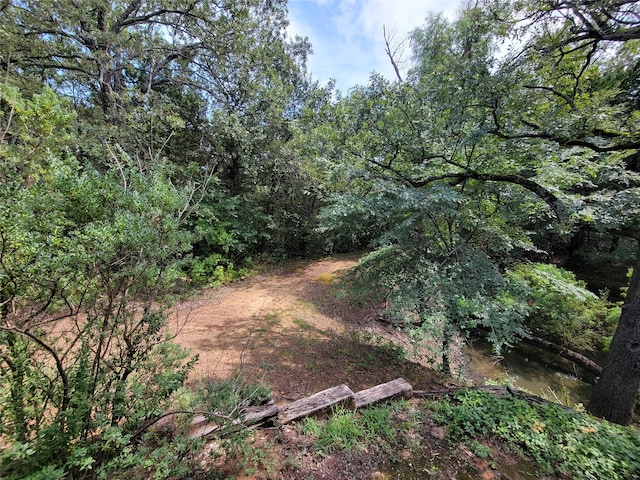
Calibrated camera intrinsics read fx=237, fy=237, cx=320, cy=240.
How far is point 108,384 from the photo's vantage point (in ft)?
4.88

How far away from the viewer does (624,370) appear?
3.32m

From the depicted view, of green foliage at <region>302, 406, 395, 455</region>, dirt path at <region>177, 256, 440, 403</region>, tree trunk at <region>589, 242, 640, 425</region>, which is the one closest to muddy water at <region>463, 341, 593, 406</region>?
tree trunk at <region>589, 242, 640, 425</region>

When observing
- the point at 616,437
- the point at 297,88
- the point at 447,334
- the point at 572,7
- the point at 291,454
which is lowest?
the point at 616,437

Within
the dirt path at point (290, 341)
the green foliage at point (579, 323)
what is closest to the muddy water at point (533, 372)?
the green foliage at point (579, 323)

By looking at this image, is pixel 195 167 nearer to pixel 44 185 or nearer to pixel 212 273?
pixel 212 273

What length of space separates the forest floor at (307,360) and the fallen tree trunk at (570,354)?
3289mm

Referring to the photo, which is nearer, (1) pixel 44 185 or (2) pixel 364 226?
(1) pixel 44 185

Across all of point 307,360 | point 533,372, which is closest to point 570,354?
point 533,372

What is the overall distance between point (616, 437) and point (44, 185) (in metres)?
4.84

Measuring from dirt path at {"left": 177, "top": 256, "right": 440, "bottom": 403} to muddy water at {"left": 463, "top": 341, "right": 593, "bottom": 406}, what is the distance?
2.00 meters

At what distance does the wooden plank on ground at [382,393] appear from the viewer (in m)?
2.57

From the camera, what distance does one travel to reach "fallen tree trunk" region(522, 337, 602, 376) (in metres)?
4.77

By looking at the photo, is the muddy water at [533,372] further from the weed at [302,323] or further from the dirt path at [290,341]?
the weed at [302,323]

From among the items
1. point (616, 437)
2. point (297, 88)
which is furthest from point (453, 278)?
point (297, 88)
